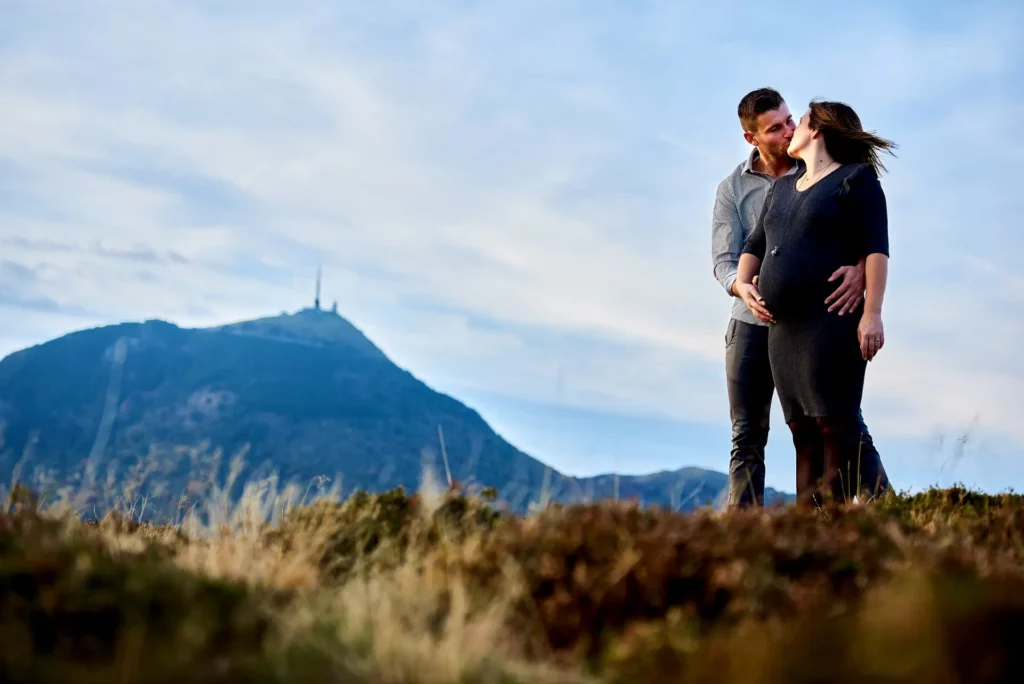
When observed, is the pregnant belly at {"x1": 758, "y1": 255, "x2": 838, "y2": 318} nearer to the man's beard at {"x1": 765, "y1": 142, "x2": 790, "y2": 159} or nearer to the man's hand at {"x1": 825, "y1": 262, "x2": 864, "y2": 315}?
the man's hand at {"x1": 825, "y1": 262, "x2": 864, "y2": 315}

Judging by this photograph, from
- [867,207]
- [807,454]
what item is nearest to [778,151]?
[867,207]

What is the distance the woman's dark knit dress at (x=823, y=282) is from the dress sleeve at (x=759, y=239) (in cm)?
42

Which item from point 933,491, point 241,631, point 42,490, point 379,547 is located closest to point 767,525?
point 379,547

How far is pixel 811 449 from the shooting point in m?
6.98

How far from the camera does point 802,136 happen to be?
23.0 ft

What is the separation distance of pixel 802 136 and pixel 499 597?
431cm

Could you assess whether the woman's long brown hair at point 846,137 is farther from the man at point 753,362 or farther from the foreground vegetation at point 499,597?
the foreground vegetation at point 499,597

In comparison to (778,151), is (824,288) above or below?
below

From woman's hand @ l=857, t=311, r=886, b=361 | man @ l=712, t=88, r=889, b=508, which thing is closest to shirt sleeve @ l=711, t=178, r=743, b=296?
man @ l=712, t=88, r=889, b=508

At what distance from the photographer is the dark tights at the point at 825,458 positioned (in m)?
6.64

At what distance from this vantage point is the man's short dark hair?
7.68 meters

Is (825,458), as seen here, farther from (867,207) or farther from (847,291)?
(867,207)

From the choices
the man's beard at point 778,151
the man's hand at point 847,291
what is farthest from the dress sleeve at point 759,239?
the man's hand at point 847,291

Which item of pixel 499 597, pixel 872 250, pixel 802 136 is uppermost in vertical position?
pixel 802 136
